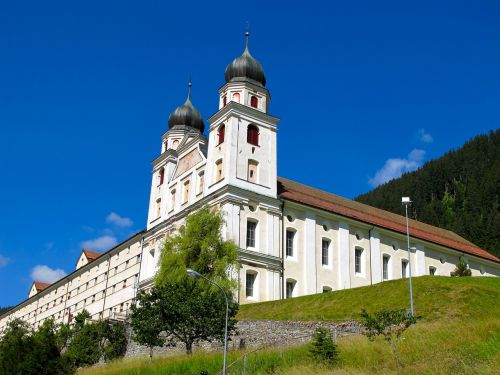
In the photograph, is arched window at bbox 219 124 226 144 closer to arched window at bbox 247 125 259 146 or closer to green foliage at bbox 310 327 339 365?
arched window at bbox 247 125 259 146

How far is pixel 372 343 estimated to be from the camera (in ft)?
78.0

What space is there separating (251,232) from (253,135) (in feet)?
26.3

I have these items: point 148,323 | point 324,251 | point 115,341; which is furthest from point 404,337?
point 324,251

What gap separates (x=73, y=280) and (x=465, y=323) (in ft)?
209

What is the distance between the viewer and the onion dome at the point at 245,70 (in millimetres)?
52594

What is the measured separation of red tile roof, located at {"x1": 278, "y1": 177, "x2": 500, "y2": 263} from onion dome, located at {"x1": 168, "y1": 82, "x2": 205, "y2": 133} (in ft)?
32.5

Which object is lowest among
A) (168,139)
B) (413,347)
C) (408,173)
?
(413,347)

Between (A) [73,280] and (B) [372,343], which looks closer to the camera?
(B) [372,343]

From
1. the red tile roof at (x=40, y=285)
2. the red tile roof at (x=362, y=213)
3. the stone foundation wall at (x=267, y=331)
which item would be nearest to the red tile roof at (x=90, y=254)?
the red tile roof at (x=40, y=285)

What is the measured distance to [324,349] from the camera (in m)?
23.2

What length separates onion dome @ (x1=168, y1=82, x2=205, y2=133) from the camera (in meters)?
61.3

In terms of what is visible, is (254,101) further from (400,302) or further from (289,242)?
(400,302)

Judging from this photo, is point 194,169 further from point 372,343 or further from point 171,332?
point 372,343

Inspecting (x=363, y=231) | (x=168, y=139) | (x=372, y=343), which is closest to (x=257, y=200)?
(x=363, y=231)
